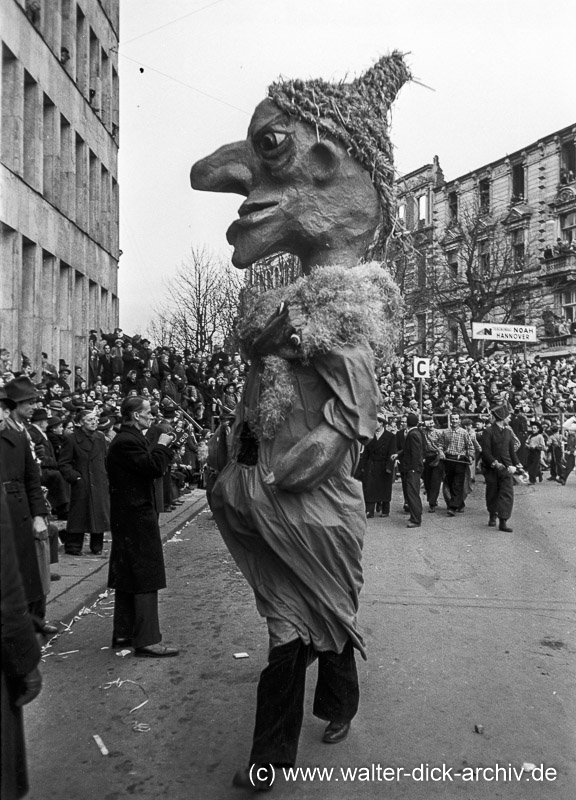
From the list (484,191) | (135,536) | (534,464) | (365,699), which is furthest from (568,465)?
(484,191)

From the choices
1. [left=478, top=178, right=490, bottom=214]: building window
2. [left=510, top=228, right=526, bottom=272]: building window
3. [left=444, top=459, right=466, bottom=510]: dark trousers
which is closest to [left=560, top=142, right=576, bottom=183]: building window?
[left=510, top=228, right=526, bottom=272]: building window

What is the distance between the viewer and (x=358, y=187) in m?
4.02

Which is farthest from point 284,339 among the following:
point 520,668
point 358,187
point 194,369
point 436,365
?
point 436,365

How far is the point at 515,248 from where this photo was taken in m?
40.8

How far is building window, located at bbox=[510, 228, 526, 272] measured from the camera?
130 ft

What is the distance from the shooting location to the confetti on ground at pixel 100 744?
3535mm

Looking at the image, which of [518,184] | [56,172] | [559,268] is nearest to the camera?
[56,172]

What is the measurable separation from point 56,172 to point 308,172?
1965 cm

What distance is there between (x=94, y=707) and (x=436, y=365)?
75.7 feet

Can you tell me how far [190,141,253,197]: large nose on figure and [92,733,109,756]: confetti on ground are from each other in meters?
2.90

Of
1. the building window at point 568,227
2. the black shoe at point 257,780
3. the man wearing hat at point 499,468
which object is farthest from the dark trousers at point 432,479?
the building window at point 568,227

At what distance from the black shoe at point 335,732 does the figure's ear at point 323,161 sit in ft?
9.02

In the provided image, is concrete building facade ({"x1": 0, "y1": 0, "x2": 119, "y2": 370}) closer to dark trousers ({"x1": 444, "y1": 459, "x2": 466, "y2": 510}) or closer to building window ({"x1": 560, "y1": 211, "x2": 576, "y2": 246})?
dark trousers ({"x1": 444, "y1": 459, "x2": 466, "y2": 510})

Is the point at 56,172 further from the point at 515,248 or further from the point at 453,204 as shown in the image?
the point at 515,248
